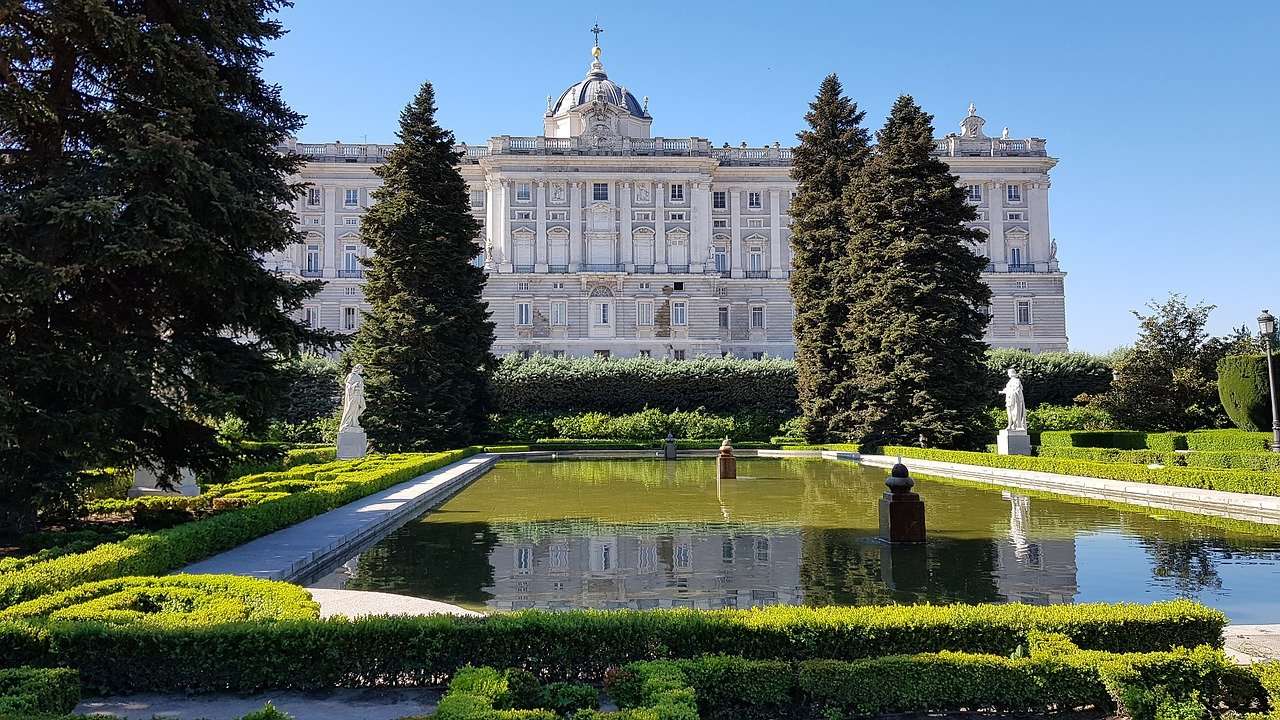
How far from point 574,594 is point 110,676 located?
3.28 metres

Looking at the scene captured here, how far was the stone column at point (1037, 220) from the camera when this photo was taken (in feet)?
195

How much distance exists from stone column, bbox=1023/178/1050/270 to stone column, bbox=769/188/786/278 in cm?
1768

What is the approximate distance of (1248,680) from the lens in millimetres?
4129

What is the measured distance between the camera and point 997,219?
196 feet

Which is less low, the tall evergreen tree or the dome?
the dome

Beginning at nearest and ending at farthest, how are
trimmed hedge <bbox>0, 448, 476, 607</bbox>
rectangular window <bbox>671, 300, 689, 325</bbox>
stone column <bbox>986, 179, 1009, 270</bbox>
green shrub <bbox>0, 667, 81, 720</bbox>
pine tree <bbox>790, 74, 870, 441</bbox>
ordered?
green shrub <bbox>0, 667, 81, 720</bbox>
trimmed hedge <bbox>0, 448, 476, 607</bbox>
pine tree <bbox>790, 74, 870, 441</bbox>
rectangular window <bbox>671, 300, 689, 325</bbox>
stone column <bbox>986, 179, 1009, 270</bbox>

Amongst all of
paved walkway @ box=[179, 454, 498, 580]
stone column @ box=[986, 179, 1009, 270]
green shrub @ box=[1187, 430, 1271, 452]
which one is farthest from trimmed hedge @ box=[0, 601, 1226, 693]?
stone column @ box=[986, 179, 1009, 270]

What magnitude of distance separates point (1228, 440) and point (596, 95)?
45.0 metres

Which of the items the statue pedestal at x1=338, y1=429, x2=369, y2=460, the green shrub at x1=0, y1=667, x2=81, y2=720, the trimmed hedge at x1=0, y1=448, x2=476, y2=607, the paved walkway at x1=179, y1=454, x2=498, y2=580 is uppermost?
the statue pedestal at x1=338, y1=429, x2=369, y2=460

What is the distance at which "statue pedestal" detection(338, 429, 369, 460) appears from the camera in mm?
20000

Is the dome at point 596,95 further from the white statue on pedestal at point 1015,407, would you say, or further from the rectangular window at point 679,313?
the white statue on pedestal at point 1015,407

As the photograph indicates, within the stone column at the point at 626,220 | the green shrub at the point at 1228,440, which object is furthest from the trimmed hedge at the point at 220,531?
the stone column at the point at 626,220

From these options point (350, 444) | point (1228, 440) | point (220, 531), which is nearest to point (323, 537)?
point (220, 531)

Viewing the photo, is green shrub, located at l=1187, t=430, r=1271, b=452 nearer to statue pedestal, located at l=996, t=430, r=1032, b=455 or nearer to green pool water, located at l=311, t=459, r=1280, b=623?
statue pedestal, located at l=996, t=430, r=1032, b=455
